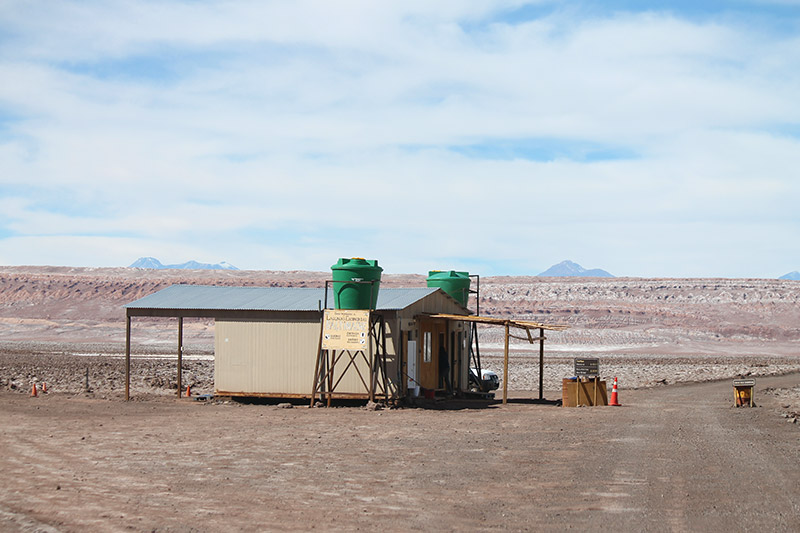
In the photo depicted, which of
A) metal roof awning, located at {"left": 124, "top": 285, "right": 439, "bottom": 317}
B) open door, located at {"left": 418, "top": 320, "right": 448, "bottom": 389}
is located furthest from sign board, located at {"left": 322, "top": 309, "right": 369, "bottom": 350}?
open door, located at {"left": 418, "top": 320, "right": 448, "bottom": 389}

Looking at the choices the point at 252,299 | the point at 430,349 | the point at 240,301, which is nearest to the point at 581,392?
the point at 430,349

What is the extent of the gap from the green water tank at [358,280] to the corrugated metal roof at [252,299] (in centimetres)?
59

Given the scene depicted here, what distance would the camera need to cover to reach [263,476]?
12578 mm

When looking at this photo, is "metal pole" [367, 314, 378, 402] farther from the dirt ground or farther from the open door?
the open door

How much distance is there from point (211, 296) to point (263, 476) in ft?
51.5

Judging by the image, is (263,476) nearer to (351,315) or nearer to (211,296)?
(351,315)

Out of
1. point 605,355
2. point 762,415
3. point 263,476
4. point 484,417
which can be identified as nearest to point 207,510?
point 263,476

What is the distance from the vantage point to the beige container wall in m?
24.5

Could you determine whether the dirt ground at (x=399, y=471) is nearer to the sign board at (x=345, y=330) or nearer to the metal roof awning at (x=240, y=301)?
the sign board at (x=345, y=330)

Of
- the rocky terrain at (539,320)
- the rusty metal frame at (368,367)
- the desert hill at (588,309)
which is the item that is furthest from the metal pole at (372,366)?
the desert hill at (588,309)

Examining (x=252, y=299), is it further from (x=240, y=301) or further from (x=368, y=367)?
(x=368, y=367)

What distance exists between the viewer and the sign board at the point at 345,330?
76.9 feet

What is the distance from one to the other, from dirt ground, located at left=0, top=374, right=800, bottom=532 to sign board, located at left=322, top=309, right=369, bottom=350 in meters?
2.07

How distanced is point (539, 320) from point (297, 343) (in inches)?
3199
